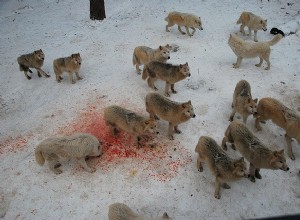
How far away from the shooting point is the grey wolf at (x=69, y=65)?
33.3 ft

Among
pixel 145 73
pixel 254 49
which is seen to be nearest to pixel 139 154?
pixel 145 73

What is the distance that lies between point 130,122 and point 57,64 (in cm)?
434

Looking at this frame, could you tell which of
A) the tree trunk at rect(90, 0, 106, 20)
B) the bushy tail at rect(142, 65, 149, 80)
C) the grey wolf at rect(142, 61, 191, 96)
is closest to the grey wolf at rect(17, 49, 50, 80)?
the bushy tail at rect(142, 65, 149, 80)

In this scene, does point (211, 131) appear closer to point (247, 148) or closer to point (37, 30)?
point (247, 148)

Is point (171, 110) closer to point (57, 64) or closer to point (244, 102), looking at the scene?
point (244, 102)

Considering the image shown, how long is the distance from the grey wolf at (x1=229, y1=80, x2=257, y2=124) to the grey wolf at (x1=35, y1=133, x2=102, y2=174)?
3939mm

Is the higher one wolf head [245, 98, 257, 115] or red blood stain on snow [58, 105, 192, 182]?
wolf head [245, 98, 257, 115]

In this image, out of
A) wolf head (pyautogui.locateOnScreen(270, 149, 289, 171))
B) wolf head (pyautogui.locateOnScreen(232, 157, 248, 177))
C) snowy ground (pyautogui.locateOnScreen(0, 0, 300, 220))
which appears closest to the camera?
wolf head (pyautogui.locateOnScreen(232, 157, 248, 177))

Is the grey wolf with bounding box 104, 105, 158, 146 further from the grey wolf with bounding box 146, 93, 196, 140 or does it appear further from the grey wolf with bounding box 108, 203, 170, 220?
the grey wolf with bounding box 108, 203, 170, 220

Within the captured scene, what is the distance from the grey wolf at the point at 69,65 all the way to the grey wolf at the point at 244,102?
17.8 feet

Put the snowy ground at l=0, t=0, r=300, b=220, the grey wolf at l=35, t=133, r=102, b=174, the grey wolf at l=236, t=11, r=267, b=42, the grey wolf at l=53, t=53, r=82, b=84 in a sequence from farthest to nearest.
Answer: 1. the grey wolf at l=236, t=11, r=267, b=42
2. the grey wolf at l=53, t=53, r=82, b=84
3. the grey wolf at l=35, t=133, r=102, b=174
4. the snowy ground at l=0, t=0, r=300, b=220

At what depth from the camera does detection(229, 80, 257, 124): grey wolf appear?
307 inches

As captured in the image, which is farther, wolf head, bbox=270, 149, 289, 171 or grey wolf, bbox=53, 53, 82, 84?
grey wolf, bbox=53, 53, 82, 84

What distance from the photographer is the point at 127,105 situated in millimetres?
9305
